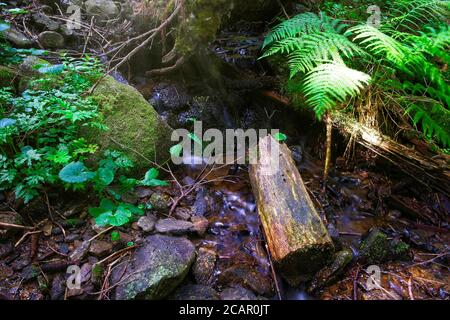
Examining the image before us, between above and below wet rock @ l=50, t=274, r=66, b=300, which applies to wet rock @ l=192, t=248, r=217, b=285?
below

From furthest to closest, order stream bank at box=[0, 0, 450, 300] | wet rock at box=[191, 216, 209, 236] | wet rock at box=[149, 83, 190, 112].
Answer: wet rock at box=[149, 83, 190, 112]
wet rock at box=[191, 216, 209, 236]
stream bank at box=[0, 0, 450, 300]

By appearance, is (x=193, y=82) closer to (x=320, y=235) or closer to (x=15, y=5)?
(x=15, y=5)

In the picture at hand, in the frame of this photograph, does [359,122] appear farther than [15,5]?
No

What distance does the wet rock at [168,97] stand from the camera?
3732 millimetres

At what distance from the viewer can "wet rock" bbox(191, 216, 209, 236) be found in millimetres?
2290

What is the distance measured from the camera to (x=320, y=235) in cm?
197

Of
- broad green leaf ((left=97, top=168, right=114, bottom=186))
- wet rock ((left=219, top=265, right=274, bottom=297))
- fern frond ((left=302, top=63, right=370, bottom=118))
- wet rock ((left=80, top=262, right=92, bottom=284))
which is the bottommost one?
wet rock ((left=219, top=265, right=274, bottom=297))

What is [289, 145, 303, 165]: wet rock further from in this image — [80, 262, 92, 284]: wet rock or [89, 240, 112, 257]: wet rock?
[80, 262, 92, 284]: wet rock

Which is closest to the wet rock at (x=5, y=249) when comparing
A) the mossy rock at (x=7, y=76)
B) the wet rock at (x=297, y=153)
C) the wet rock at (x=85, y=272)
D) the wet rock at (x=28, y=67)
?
the wet rock at (x=85, y=272)

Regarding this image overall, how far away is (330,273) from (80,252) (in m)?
1.75

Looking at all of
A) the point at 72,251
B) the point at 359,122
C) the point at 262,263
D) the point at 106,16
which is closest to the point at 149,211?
the point at 72,251

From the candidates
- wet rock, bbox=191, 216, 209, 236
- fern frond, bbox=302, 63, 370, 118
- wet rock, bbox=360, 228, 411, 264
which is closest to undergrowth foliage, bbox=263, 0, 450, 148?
fern frond, bbox=302, 63, 370, 118

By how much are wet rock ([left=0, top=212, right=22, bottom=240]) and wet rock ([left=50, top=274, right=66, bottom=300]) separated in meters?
0.45
